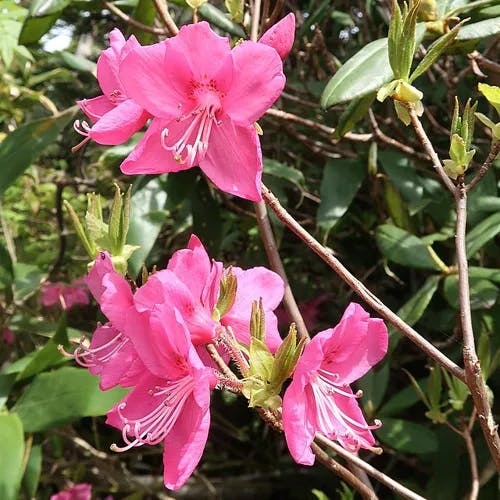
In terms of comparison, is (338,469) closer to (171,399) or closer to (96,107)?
(171,399)

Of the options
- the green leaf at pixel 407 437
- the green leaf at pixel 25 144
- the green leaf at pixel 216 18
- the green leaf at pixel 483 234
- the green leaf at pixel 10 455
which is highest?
the green leaf at pixel 216 18

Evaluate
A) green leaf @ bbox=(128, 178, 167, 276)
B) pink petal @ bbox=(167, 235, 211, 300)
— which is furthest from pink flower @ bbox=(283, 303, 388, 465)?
green leaf @ bbox=(128, 178, 167, 276)

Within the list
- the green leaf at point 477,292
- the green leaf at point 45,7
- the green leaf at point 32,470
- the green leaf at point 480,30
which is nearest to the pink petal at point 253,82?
the green leaf at point 480,30

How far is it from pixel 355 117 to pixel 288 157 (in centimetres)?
77

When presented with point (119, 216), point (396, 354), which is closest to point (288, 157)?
point (396, 354)

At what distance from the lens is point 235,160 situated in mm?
727

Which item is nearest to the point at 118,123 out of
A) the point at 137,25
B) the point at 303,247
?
the point at 137,25

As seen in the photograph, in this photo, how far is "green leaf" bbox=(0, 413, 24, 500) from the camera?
3.62 ft

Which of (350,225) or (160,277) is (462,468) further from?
(160,277)

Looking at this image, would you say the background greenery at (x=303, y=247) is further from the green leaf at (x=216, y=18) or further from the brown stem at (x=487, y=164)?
the brown stem at (x=487, y=164)

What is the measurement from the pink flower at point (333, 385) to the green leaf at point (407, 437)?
616mm

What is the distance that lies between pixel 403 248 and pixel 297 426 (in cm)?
67

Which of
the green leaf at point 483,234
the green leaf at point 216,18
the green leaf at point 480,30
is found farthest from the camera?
the green leaf at point 216,18

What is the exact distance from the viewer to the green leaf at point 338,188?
4.31ft
